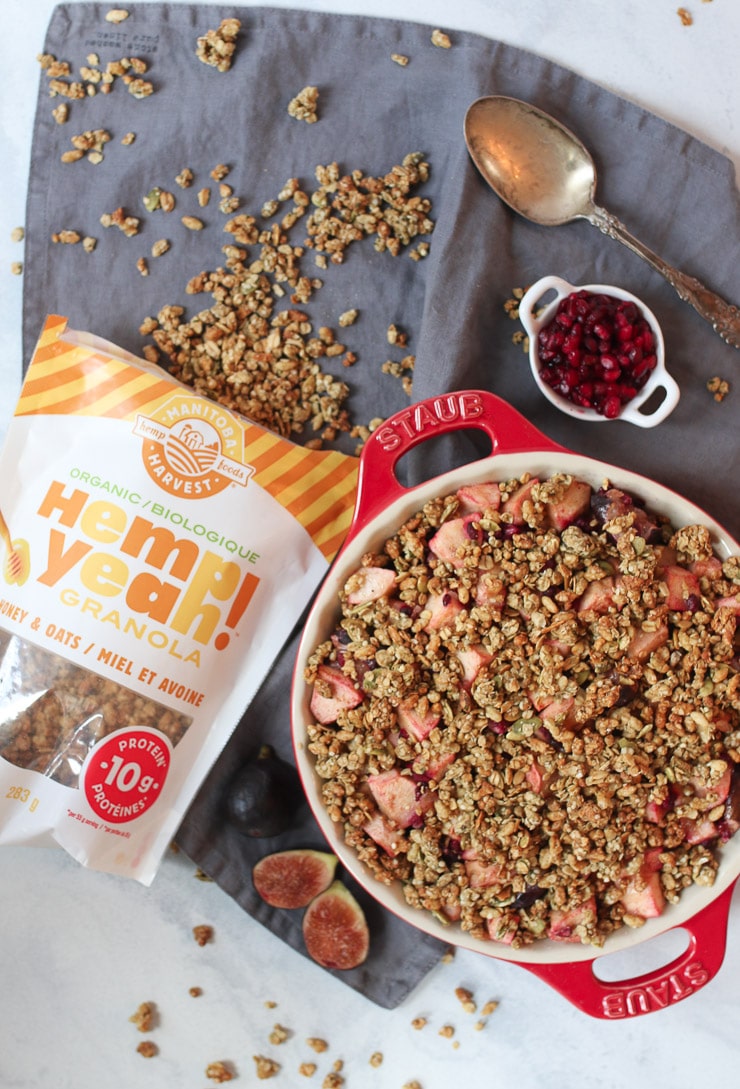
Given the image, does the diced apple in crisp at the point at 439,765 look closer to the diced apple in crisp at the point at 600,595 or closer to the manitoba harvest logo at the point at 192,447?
the diced apple in crisp at the point at 600,595

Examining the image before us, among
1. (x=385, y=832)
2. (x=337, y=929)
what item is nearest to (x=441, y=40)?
(x=385, y=832)

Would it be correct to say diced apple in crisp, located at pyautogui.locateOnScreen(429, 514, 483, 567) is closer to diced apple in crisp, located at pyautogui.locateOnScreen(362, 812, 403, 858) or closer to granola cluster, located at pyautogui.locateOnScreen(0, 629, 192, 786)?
diced apple in crisp, located at pyautogui.locateOnScreen(362, 812, 403, 858)

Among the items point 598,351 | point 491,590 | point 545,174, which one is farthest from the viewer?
point 545,174

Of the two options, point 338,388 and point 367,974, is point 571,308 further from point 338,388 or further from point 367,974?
point 367,974

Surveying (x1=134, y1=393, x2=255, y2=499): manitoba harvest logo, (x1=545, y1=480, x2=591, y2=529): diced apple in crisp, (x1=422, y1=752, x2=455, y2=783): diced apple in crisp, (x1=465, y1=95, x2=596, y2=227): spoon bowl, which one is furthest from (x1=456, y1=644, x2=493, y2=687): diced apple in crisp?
(x1=465, y1=95, x2=596, y2=227): spoon bowl

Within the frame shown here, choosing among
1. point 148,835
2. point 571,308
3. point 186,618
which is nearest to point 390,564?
point 186,618

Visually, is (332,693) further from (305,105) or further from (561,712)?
(305,105)
